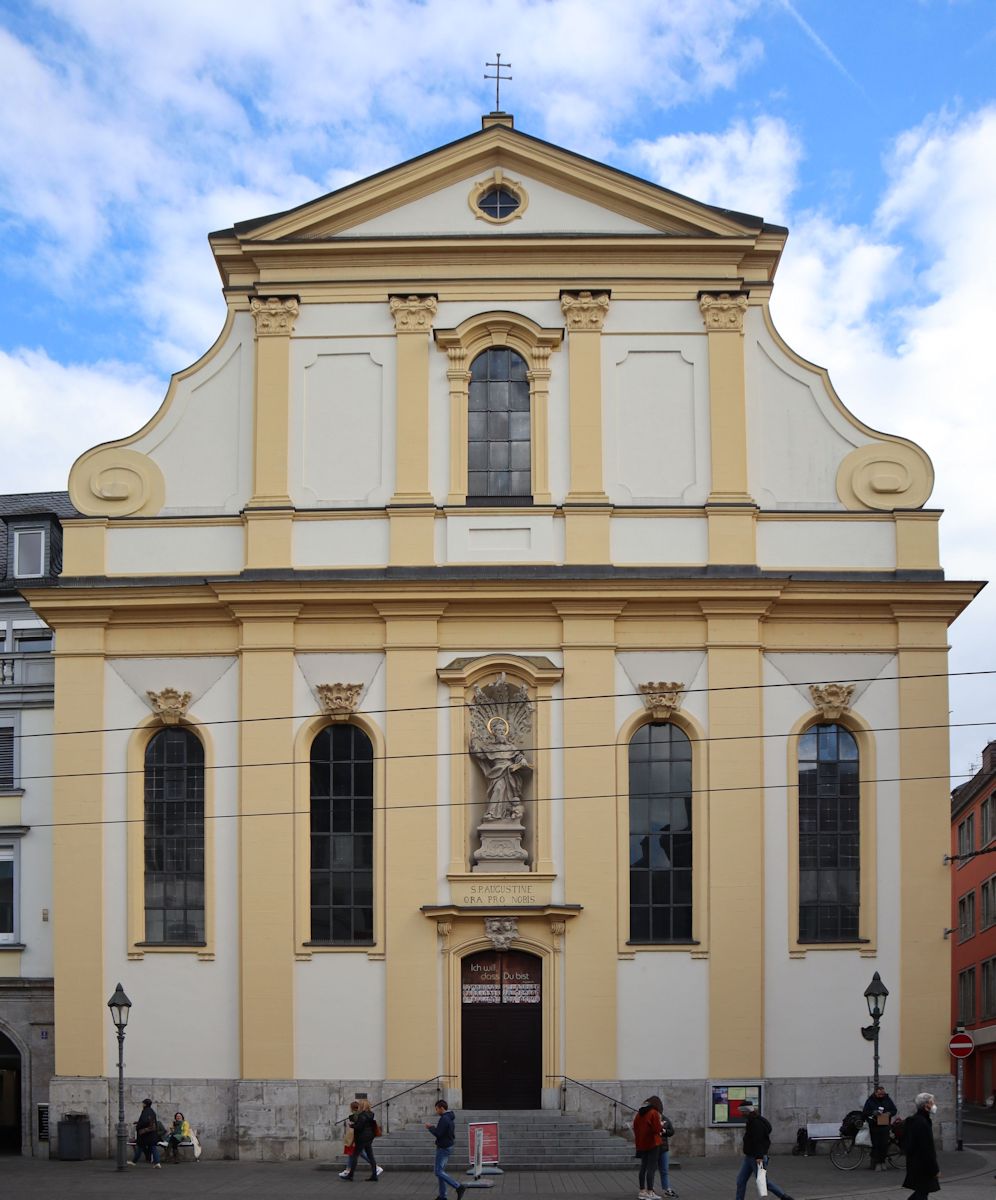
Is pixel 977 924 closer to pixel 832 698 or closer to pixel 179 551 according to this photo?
pixel 832 698

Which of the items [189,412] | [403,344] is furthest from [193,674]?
[403,344]

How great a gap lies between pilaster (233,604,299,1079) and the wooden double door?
3035 millimetres

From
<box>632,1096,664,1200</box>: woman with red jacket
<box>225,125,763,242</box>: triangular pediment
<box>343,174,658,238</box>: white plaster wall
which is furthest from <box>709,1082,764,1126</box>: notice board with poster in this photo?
<box>343,174,658,238</box>: white plaster wall

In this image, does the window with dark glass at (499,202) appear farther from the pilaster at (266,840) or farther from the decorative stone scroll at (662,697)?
the decorative stone scroll at (662,697)

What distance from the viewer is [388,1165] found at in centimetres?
2853

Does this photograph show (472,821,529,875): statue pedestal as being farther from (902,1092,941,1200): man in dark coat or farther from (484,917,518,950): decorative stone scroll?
(902,1092,941,1200): man in dark coat

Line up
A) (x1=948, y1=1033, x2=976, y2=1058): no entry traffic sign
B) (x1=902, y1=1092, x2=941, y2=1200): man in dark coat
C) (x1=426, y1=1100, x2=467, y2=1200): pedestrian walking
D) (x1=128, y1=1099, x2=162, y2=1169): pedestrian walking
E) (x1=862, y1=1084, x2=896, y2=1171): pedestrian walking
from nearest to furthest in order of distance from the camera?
(x1=902, y1=1092, x2=941, y2=1200): man in dark coat → (x1=426, y1=1100, x2=467, y2=1200): pedestrian walking → (x1=862, y1=1084, x2=896, y2=1171): pedestrian walking → (x1=128, y1=1099, x2=162, y2=1169): pedestrian walking → (x1=948, y1=1033, x2=976, y2=1058): no entry traffic sign

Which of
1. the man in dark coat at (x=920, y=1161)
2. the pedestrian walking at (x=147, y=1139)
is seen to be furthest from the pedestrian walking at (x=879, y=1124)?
the pedestrian walking at (x=147, y=1139)

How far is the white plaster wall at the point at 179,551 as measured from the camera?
105ft

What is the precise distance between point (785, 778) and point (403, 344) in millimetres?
10273

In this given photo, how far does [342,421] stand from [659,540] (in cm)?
608

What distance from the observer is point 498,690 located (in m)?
31.2

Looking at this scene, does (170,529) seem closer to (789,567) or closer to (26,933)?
(26,933)

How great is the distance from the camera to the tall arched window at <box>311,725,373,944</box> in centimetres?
3095
